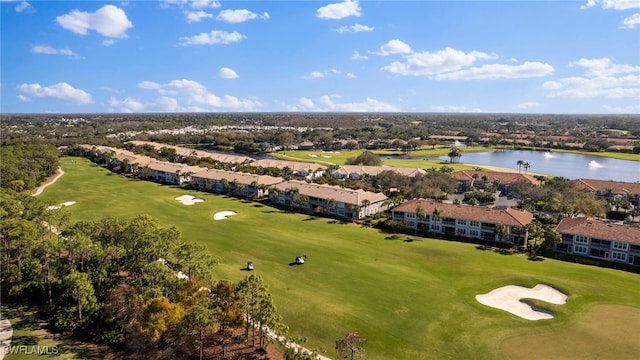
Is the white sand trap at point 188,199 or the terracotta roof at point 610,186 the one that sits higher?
the terracotta roof at point 610,186

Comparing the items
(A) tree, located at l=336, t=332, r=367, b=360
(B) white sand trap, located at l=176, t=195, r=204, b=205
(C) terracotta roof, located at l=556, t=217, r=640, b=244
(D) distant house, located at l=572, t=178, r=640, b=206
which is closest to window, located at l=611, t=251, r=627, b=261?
(C) terracotta roof, located at l=556, t=217, r=640, b=244

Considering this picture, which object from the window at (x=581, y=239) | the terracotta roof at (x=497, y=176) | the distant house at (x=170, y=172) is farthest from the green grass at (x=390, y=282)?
the terracotta roof at (x=497, y=176)

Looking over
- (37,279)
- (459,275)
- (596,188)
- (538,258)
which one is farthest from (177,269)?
(596,188)

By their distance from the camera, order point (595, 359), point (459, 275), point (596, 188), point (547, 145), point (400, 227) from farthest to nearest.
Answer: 1. point (547, 145)
2. point (596, 188)
3. point (400, 227)
4. point (459, 275)
5. point (595, 359)

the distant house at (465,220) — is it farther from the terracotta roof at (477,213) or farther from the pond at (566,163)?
the pond at (566,163)

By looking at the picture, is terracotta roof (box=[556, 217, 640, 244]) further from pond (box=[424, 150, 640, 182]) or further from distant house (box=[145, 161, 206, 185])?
distant house (box=[145, 161, 206, 185])

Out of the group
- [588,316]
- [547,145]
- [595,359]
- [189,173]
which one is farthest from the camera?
[547,145]

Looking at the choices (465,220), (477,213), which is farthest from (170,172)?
(477,213)

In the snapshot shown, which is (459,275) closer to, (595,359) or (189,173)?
(595,359)
